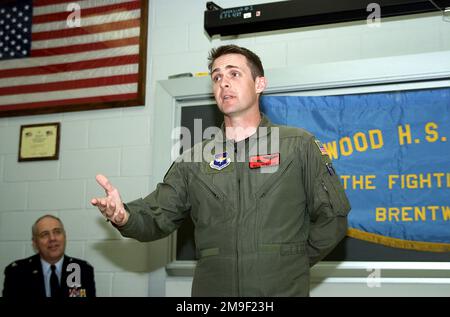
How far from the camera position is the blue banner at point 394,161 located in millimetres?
2320

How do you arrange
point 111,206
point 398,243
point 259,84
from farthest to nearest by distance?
point 398,243 < point 259,84 < point 111,206

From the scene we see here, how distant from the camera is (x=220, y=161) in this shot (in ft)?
6.24

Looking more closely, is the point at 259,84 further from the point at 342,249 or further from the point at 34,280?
the point at 34,280

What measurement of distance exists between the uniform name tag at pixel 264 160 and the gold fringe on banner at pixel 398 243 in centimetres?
79

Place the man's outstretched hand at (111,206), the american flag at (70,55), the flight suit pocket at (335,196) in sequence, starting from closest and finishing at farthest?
the man's outstretched hand at (111,206) < the flight suit pocket at (335,196) < the american flag at (70,55)

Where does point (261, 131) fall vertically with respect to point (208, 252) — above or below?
above

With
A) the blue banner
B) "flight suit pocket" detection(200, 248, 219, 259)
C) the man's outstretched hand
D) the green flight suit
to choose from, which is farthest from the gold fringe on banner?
the man's outstretched hand

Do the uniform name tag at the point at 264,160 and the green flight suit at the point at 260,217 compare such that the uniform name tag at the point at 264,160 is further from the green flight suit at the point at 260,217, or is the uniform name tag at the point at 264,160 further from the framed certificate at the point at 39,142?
the framed certificate at the point at 39,142

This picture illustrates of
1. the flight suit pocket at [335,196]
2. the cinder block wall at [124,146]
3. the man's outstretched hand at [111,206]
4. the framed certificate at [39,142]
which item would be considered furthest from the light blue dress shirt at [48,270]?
the flight suit pocket at [335,196]

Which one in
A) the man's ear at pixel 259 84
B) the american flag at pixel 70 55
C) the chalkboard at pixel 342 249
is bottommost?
the chalkboard at pixel 342 249

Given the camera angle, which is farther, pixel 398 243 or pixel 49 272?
pixel 49 272

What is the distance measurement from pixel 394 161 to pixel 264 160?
854 millimetres

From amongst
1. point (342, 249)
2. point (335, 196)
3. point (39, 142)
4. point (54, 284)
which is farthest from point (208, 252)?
point (39, 142)

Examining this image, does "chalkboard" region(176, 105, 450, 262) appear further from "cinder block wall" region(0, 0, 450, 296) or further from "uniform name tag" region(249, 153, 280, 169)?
"uniform name tag" region(249, 153, 280, 169)
